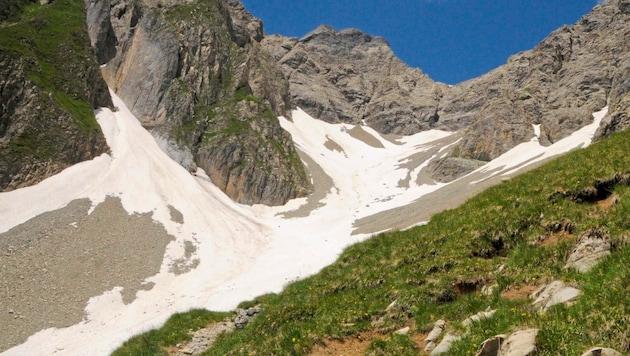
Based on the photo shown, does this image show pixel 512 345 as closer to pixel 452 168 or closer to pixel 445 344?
pixel 445 344

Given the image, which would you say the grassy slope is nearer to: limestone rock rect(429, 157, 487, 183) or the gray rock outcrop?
the gray rock outcrop

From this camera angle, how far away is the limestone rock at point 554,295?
26.3 ft

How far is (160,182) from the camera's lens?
200ft

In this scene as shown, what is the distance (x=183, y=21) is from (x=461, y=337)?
99396mm

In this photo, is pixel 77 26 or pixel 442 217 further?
pixel 77 26

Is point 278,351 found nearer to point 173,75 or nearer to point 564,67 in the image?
point 173,75

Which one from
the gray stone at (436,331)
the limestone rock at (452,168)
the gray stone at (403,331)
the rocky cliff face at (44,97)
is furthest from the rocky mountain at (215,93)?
the gray stone at (436,331)

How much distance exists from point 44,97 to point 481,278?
61.4 meters

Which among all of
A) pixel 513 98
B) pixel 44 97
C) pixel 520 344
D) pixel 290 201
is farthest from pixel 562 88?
pixel 520 344

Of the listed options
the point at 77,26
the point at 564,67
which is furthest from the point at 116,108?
the point at 564,67

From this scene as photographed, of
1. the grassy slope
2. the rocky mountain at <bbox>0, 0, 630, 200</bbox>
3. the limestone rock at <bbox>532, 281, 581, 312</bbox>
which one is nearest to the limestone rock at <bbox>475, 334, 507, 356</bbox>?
the grassy slope

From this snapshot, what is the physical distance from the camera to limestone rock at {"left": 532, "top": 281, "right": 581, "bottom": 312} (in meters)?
8.02

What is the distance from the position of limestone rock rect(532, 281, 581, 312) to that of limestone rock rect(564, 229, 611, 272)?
78 cm

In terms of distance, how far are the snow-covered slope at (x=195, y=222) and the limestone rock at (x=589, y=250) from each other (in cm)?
2370
